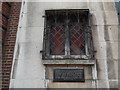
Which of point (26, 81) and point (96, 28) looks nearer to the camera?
point (26, 81)

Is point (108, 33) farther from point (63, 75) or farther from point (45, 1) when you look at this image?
point (45, 1)

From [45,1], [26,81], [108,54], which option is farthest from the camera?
[45,1]

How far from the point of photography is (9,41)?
183 inches

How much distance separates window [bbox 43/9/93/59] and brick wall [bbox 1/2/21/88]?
0.96 m

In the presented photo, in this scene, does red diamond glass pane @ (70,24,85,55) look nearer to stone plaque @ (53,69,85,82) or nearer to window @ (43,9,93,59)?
window @ (43,9,93,59)

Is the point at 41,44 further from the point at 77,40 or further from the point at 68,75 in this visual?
the point at 68,75

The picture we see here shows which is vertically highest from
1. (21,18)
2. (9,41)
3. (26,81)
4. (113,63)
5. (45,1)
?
(45,1)

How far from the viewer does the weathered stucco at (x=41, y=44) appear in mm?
4129

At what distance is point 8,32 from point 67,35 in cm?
177

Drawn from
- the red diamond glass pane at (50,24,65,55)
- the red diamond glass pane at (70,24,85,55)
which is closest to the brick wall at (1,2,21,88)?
the red diamond glass pane at (50,24,65,55)

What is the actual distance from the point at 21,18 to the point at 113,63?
301cm

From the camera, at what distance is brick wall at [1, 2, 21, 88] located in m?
4.27

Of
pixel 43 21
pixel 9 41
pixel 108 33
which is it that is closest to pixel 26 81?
pixel 9 41

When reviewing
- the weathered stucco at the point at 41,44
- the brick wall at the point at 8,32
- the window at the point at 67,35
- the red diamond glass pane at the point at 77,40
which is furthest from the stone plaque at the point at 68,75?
the brick wall at the point at 8,32
